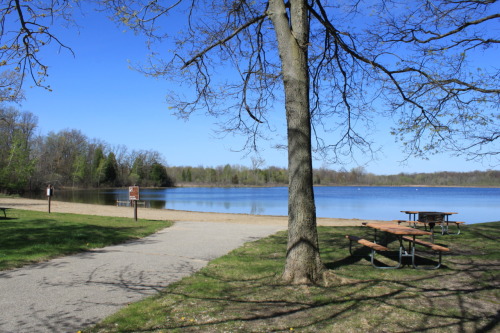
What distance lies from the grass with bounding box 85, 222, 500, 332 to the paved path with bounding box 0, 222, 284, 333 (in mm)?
359

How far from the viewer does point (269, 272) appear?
19.3 ft

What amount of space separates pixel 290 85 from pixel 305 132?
73cm

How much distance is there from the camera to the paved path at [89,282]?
13.0 feet

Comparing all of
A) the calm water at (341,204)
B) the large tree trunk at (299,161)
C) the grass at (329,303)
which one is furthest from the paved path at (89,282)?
the calm water at (341,204)

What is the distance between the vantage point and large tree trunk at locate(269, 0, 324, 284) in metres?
4.99

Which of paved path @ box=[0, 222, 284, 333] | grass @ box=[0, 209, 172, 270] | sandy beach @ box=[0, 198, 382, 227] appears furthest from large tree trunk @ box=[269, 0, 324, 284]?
sandy beach @ box=[0, 198, 382, 227]

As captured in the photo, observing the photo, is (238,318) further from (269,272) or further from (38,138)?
(38,138)

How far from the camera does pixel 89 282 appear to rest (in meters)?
5.45

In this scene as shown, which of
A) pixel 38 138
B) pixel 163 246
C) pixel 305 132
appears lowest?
pixel 163 246

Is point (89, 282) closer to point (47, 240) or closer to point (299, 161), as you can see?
point (299, 161)

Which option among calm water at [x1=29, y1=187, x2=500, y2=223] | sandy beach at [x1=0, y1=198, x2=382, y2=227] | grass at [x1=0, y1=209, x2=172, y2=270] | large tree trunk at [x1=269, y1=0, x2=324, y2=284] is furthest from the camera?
calm water at [x1=29, y1=187, x2=500, y2=223]

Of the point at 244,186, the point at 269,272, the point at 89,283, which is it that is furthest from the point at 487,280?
the point at 244,186

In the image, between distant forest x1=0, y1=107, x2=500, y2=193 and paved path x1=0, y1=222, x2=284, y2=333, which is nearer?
paved path x1=0, y1=222, x2=284, y2=333

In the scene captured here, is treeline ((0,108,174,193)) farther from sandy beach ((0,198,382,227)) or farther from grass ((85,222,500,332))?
grass ((85,222,500,332))
